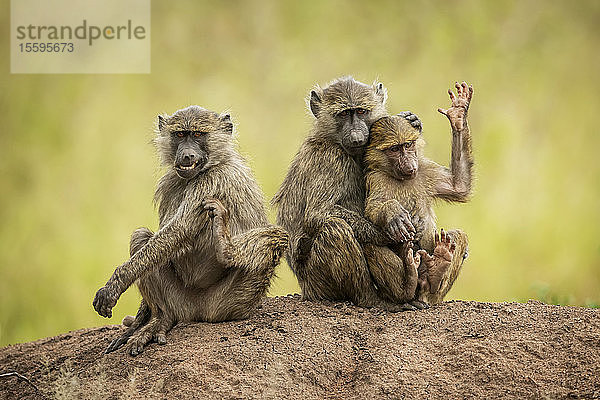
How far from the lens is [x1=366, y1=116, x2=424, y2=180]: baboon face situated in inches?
229

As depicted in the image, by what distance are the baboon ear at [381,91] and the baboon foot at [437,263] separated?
141 cm

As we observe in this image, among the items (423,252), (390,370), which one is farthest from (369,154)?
(390,370)

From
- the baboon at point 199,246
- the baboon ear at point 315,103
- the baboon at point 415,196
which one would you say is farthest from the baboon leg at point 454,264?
the baboon ear at point 315,103

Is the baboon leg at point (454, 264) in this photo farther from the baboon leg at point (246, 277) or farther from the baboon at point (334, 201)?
the baboon leg at point (246, 277)

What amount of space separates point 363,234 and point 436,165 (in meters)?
0.96

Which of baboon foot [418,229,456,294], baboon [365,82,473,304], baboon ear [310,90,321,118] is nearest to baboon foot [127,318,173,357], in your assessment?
baboon [365,82,473,304]

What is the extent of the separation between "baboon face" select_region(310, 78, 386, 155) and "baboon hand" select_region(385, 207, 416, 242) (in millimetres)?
715

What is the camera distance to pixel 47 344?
610 cm

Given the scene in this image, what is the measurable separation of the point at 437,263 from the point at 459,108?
1.30 meters

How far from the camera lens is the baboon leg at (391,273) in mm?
5707

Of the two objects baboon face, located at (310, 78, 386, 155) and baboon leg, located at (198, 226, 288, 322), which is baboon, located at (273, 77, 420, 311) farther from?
baboon leg, located at (198, 226, 288, 322)

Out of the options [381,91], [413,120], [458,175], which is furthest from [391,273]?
[381,91]

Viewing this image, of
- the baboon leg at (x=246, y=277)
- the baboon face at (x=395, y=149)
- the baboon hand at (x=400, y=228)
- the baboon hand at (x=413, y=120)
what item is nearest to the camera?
the baboon leg at (x=246, y=277)

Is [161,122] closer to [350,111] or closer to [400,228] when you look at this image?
[350,111]
